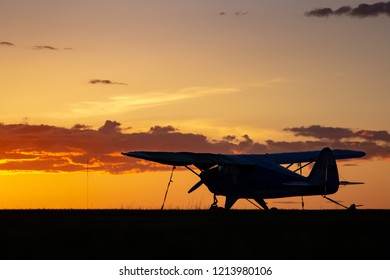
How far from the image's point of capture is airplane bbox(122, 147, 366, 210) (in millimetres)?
48188

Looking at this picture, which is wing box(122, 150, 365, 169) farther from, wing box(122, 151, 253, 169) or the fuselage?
the fuselage

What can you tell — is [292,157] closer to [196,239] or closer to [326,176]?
[326,176]

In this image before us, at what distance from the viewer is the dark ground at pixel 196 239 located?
80.2ft

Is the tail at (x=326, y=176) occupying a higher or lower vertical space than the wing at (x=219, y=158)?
lower

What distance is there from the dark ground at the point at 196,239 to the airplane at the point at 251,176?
10237 millimetres

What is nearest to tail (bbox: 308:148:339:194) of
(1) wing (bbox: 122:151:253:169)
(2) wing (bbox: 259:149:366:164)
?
(1) wing (bbox: 122:151:253:169)

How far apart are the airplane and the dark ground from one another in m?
10.2

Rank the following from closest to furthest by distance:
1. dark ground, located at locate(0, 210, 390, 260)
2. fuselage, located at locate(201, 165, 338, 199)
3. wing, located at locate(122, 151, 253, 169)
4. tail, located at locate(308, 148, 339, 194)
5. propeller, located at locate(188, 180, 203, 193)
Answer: dark ground, located at locate(0, 210, 390, 260) < wing, located at locate(122, 151, 253, 169) < tail, located at locate(308, 148, 339, 194) < fuselage, located at locate(201, 165, 338, 199) < propeller, located at locate(188, 180, 203, 193)

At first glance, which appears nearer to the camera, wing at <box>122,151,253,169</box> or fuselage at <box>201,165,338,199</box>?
wing at <box>122,151,253,169</box>

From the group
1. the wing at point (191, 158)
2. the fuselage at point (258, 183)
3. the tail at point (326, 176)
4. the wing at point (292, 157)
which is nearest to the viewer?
the wing at point (191, 158)

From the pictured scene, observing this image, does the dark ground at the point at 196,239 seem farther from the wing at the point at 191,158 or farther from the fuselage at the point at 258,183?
the fuselage at the point at 258,183

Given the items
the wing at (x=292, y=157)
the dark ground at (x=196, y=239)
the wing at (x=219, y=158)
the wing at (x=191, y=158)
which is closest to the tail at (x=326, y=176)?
the wing at (x=219, y=158)

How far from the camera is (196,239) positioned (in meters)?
28.0
